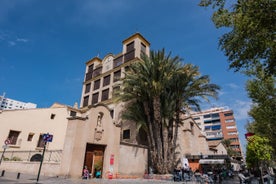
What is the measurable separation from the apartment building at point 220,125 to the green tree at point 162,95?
5372 centimetres

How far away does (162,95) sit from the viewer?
20500mm

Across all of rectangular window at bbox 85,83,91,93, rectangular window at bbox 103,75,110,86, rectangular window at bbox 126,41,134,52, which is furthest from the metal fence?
rectangular window at bbox 126,41,134,52

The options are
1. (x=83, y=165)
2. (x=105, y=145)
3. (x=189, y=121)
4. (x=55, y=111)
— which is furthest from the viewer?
(x=189, y=121)

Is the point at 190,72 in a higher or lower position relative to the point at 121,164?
higher

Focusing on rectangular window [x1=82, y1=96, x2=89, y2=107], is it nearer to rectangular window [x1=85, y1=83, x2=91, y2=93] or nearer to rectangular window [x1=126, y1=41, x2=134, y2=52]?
rectangular window [x1=85, y1=83, x2=91, y2=93]

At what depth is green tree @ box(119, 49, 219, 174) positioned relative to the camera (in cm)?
1850

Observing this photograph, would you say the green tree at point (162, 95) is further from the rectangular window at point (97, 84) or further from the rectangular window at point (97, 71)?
the rectangular window at point (97, 71)

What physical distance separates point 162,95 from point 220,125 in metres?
62.0

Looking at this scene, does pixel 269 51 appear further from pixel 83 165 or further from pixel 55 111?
pixel 55 111

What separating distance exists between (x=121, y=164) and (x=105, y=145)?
276 centimetres

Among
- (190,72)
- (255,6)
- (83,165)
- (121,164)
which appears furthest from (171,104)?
(255,6)

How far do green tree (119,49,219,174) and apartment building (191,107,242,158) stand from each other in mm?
53719

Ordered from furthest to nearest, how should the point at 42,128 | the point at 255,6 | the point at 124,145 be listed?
the point at 42,128
the point at 124,145
the point at 255,6

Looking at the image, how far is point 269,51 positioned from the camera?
28.6 feet
